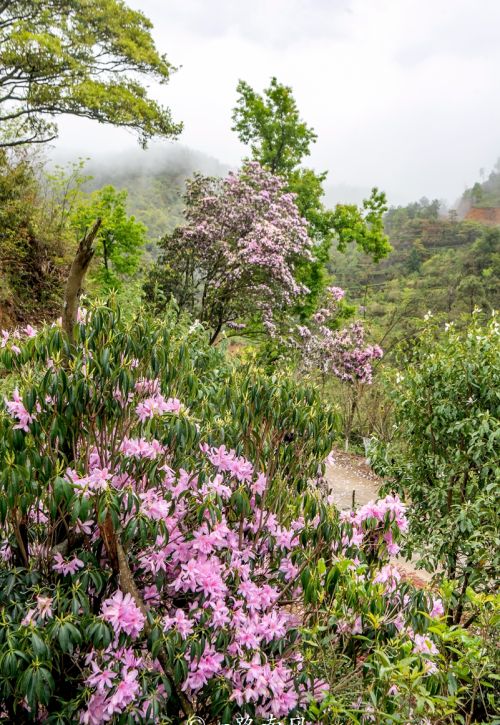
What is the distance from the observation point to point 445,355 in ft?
12.5

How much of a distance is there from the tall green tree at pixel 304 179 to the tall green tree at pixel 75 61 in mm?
5671

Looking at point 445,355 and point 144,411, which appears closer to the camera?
point 144,411

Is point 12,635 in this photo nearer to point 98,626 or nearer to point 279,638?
point 98,626

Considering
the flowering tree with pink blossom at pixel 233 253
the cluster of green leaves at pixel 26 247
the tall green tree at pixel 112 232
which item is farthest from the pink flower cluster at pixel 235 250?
the cluster of green leaves at pixel 26 247

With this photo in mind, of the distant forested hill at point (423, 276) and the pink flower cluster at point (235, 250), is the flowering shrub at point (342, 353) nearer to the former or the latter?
the pink flower cluster at point (235, 250)

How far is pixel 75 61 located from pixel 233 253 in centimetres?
463

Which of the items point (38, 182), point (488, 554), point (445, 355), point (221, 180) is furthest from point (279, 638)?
point (38, 182)

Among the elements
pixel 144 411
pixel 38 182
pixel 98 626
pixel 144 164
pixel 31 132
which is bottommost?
pixel 98 626

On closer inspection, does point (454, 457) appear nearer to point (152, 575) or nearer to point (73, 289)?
point (152, 575)

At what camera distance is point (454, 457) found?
3658 mm

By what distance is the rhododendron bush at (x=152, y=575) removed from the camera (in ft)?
5.74

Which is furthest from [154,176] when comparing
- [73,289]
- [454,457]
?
[73,289]

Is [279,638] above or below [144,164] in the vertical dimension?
below

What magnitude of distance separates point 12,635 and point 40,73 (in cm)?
1057
